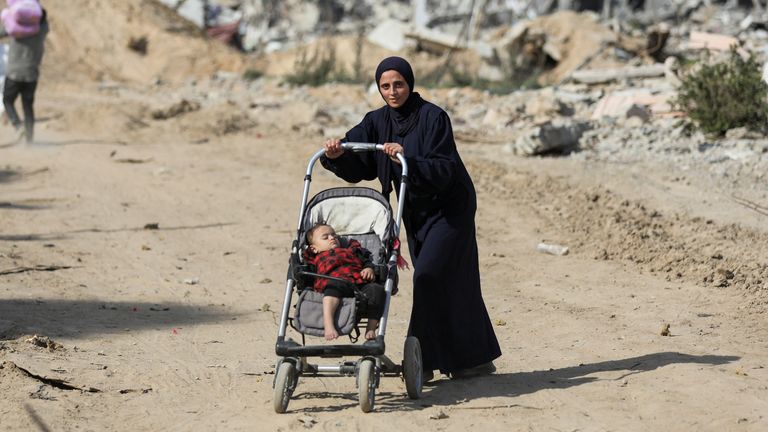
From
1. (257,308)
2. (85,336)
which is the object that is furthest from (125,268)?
(85,336)

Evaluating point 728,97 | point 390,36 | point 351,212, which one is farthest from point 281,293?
point 390,36

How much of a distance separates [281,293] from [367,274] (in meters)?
3.52

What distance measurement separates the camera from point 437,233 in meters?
5.88

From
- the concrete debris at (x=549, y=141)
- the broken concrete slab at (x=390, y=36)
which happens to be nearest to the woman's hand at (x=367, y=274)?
the concrete debris at (x=549, y=141)

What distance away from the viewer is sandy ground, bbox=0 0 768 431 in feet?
18.6

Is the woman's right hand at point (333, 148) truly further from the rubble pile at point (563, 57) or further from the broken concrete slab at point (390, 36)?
the broken concrete slab at point (390, 36)

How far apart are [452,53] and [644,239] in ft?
47.6

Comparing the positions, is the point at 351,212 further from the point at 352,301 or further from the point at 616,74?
the point at 616,74

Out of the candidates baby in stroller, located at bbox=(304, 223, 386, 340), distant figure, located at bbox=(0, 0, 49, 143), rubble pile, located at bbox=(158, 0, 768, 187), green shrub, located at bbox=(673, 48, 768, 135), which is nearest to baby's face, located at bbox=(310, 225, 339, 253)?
baby in stroller, located at bbox=(304, 223, 386, 340)

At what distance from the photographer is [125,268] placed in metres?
9.61

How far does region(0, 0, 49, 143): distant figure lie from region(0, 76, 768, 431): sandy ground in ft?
2.52

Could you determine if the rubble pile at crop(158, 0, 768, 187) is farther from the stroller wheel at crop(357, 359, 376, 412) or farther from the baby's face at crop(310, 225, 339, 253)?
the stroller wheel at crop(357, 359, 376, 412)

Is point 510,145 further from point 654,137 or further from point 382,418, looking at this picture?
point 382,418

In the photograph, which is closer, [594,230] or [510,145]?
[594,230]
